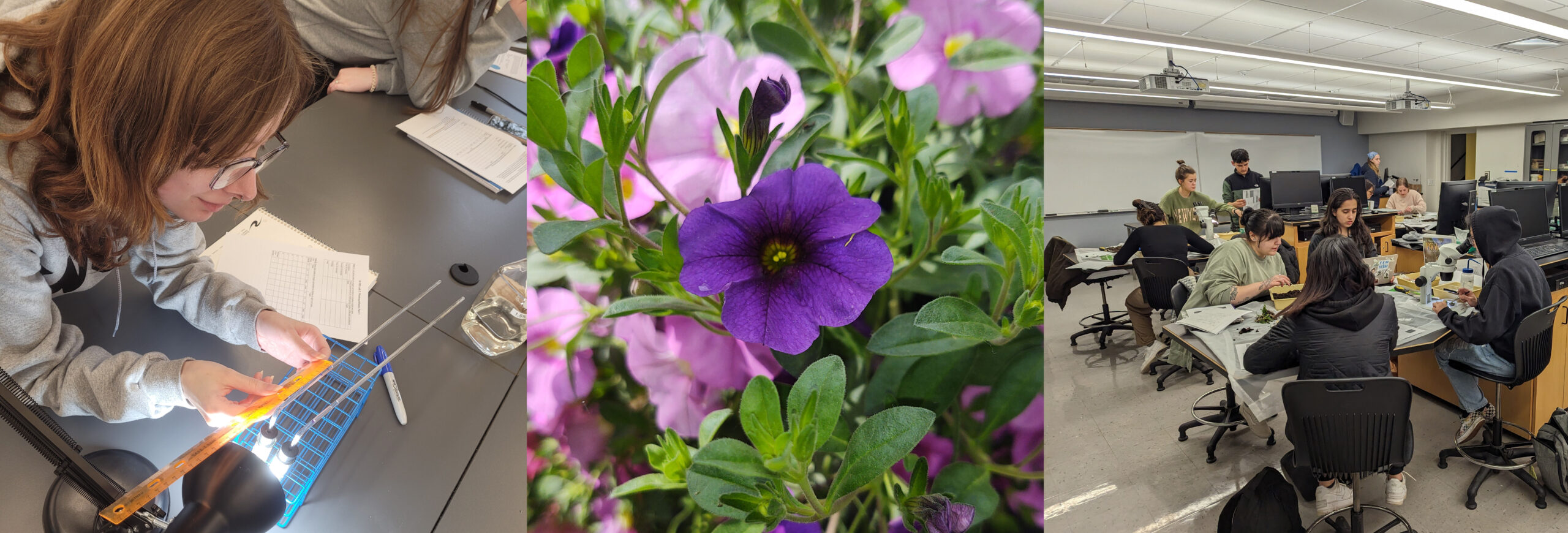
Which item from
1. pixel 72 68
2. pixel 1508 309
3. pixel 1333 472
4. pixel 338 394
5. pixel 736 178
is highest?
pixel 72 68

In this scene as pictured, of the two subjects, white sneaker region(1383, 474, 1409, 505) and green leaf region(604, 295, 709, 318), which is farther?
white sneaker region(1383, 474, 1409, 505)

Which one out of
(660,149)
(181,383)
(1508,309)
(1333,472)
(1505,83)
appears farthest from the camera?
(1505,83)

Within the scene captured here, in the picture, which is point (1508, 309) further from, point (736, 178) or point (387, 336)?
point (387, 336)

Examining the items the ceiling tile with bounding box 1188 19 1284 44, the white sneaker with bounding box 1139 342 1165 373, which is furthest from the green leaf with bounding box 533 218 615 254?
the ceiling tile with bounding box 1188 19 1284 44

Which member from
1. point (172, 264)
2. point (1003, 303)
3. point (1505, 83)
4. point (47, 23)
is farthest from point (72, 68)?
point (1505, 83)

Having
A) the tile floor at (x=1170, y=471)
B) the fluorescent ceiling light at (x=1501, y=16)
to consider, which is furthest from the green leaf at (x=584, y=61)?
the fluorescent ceiling light at (x=1501, y=16)

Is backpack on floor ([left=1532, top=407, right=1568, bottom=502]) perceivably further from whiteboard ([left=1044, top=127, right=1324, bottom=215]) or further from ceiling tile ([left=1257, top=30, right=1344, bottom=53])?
whiteboard ([left=1044, top=127, right=1324, bottom=215])
